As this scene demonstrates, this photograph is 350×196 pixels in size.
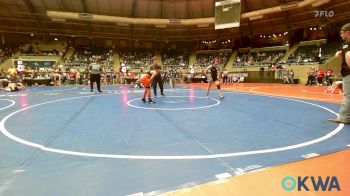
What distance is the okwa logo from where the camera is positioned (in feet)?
8.31

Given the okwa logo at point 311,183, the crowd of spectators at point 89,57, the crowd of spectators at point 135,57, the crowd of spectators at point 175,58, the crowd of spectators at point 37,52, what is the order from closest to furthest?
1. the okwa logo at point 311,183
2. the crowd of spectators at point 37,52
3. the crowd of spectators at point 89,57
4. the crowd of spectators at point 135,57
5. the crowd of spectators at point 175,58

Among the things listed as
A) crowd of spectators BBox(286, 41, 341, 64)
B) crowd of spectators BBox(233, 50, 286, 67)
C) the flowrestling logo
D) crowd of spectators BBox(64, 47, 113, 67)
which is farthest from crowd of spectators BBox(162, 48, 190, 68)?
the flowrestling logo

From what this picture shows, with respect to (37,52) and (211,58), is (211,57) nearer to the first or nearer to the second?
(211,58)

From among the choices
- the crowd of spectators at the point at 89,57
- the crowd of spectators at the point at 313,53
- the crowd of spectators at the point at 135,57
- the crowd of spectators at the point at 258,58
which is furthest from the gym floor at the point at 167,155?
the crowd of spectators at the point at 135,57

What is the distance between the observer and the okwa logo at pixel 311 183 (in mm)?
2533

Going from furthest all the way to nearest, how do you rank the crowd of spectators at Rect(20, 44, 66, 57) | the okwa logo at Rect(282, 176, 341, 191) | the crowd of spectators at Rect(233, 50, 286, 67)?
the crowd of spectators at Rect(20, 44, 66, 57) → the crowd of spectators at Rect(233, 50, 286, 67) → the okwa logo at Rect(282, 176, 341, 191)


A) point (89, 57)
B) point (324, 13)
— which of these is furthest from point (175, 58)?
point (324, 13)

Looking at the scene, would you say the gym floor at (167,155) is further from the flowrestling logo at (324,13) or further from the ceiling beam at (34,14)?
the ceiling beam at (34,14)

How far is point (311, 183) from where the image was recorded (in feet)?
8.66

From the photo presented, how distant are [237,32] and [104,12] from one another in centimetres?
1857

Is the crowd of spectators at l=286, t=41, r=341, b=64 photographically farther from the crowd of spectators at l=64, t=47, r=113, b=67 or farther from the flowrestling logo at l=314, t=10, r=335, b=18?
the crowd of spectators at l=64, t=47, r=113, b=67

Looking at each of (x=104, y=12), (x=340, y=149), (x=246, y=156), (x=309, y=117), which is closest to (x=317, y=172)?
(x=246, y=156)

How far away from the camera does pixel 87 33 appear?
34.5 m

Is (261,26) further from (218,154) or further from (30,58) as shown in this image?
(218,154)
